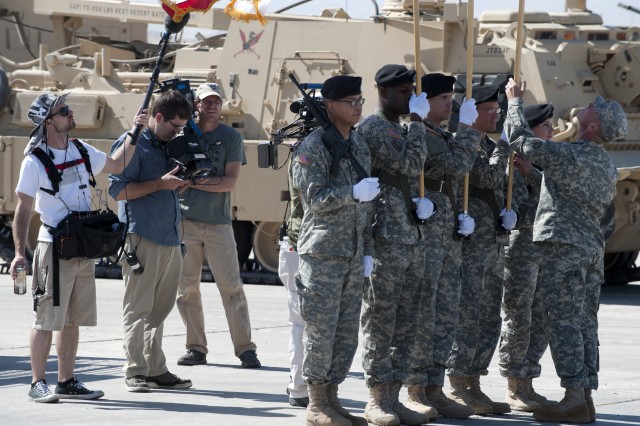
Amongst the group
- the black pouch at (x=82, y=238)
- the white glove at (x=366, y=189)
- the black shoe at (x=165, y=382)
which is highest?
the white glove at (x=366, y=189)

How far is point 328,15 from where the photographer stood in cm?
1784

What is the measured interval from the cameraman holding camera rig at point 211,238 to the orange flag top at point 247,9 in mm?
720

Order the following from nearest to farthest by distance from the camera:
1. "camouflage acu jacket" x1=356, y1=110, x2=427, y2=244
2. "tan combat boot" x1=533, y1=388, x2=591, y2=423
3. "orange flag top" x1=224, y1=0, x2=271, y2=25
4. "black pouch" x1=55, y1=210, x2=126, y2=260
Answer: "camouflage acu jacket" x1=356, y1=110, x2=427, y2=244
"tan combat boot" x1=533, y1=388, x2=591, y2=423
"black pouch" x1=55, y1=210, x2=126, y2=260
"orange flag top" x1=224, y1=0, x2=271, y2=25

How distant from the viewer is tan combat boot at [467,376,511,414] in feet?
27.3

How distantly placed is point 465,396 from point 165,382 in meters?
1.91

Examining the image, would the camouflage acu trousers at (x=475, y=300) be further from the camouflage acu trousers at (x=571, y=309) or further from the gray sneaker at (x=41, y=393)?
the gray sneaker at (x=41, y=393)

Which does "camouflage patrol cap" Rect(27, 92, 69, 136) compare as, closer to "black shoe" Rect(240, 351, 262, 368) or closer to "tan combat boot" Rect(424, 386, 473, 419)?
"black shoe" Rect(240, 351, 262, 368)

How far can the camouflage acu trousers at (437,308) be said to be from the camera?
7.92 metres

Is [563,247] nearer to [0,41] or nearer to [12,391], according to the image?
[12,391]


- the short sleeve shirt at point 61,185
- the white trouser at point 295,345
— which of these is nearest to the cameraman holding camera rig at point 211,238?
the white trouser at point 295,345

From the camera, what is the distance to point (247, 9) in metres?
9.46

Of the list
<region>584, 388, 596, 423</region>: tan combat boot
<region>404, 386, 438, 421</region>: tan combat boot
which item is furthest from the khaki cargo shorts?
<region>584, 388, 596, 423</region>: tan combat boot

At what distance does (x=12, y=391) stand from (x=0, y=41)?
51.8ft

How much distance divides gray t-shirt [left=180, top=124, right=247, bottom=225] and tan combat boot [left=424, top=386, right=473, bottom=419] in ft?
8.36
